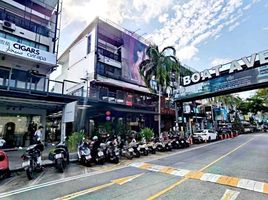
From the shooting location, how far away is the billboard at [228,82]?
53.5 ft

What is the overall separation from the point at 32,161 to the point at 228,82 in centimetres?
1723

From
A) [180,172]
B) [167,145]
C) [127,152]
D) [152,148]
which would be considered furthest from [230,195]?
[167,145]

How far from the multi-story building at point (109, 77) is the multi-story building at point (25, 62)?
310 centimetres

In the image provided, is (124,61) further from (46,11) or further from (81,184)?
(81,184)

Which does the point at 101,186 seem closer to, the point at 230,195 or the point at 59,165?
the point at 59,165

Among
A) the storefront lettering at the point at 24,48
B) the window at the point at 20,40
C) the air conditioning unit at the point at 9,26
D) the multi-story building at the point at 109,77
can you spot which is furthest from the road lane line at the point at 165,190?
the air conditioning unit at the point at 9,26

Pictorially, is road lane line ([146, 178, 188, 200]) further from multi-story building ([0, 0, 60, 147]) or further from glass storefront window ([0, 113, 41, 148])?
glass storefront window ([0, 113, 41, 148])

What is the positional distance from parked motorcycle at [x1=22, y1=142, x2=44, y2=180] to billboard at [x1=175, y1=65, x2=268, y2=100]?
54.3 ft

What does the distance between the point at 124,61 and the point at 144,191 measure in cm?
2111

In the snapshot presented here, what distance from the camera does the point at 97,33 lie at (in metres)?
22.8

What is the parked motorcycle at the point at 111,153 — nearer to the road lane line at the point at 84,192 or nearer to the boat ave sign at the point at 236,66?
the road lane line at the point at 84,192

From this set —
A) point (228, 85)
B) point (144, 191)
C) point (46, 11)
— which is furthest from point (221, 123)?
point (144, 191)

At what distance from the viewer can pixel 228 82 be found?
18.2 m

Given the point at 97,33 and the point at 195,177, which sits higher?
the point at 97,33
